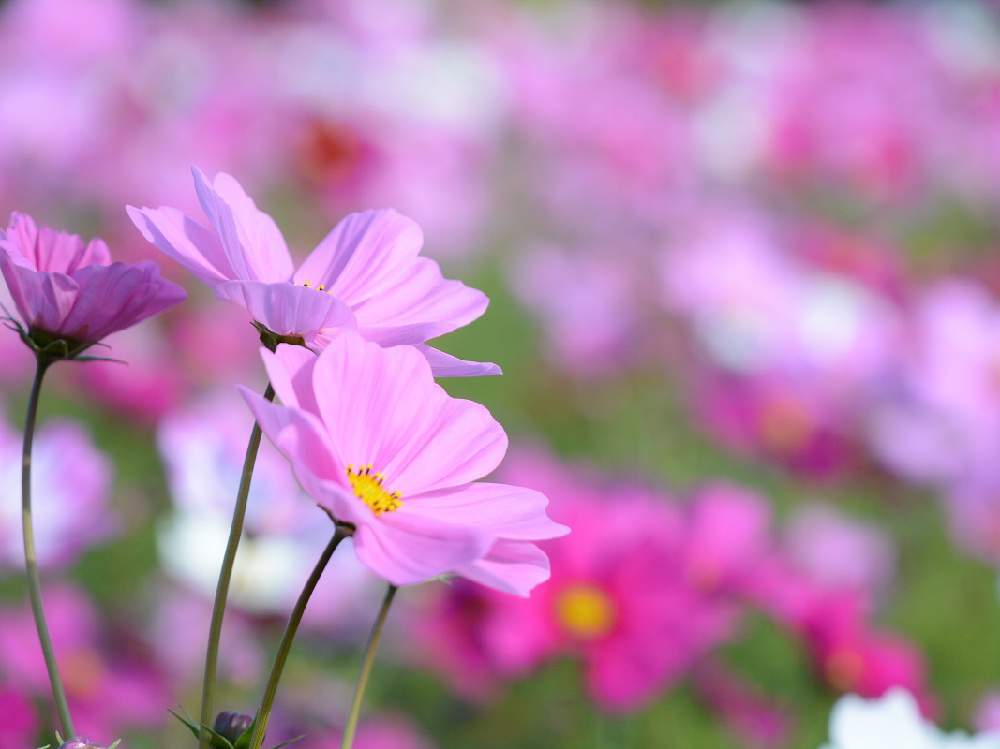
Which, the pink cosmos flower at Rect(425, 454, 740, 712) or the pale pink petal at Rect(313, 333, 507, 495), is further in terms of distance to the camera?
the pink cosmos flower at Rect(425, 454, 740, 712)

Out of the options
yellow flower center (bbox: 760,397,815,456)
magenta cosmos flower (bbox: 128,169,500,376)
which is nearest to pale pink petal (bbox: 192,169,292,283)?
magenta cosmos flower (bbox: 128,169,500,376)

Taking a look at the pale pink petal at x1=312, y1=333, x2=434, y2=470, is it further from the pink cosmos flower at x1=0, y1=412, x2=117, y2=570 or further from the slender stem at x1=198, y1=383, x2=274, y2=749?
the pink cosmos flower at x1=0, y1=412, x2=117, y2=570

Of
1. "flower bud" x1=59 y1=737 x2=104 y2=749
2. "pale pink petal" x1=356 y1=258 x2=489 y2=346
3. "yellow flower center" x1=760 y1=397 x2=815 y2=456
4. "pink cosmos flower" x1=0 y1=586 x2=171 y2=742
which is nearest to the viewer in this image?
"flower bud" x1=59 y1=737 x2=104 y2=749

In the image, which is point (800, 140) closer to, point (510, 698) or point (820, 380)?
point (820, 380)

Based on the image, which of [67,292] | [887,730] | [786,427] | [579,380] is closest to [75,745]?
[67,292]

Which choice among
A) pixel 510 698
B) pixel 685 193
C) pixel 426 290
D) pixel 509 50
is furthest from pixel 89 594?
pixel 509 50

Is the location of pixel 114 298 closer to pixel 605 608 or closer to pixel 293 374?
pixel 293 374
